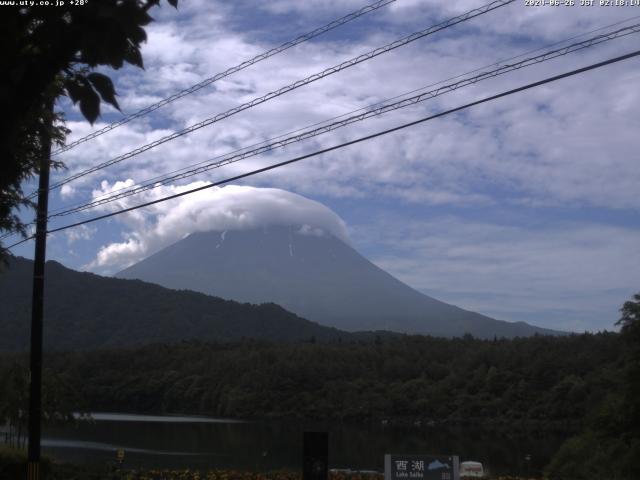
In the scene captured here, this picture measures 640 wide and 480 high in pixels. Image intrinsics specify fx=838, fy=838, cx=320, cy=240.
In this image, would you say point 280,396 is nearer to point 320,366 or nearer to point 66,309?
point 320,366

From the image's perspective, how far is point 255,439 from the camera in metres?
53.3

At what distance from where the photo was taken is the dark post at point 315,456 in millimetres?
12047

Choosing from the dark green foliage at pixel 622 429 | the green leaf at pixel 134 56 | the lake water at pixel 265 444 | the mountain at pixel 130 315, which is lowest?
the lake water at pixel 265 444

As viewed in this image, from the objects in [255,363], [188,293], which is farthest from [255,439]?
[188,293]

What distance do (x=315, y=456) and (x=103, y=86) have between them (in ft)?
29.8

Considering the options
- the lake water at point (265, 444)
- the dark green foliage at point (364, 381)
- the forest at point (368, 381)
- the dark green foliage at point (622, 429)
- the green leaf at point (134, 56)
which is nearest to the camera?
the green leaf at point (134, 56)

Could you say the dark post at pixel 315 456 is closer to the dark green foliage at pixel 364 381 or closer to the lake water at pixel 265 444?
the lake water at pixel 265 444

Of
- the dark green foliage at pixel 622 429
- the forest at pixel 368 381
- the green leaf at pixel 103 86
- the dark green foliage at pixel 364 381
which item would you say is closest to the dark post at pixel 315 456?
the green leaf at pixel 103 86

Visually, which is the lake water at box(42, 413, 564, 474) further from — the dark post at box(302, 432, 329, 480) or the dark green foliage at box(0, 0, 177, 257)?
the dark green foliage at box(0, 0, 177, 257)

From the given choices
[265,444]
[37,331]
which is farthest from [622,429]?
[265,444]

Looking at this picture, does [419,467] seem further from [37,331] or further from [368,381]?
[368,381]

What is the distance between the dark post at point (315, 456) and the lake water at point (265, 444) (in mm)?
15386

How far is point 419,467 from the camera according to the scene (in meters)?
14.3

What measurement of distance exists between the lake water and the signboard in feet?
43.4
